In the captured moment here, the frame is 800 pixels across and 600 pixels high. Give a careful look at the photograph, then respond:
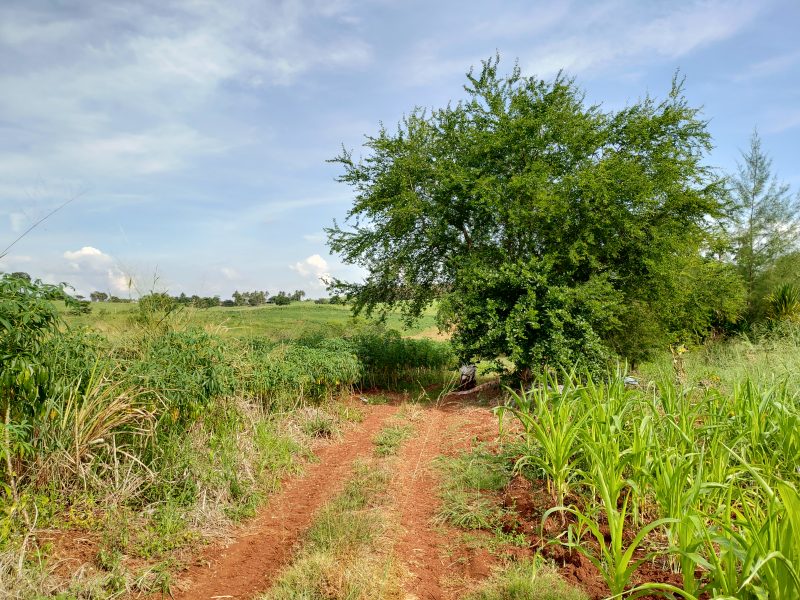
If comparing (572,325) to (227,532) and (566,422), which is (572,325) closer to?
(566,422)

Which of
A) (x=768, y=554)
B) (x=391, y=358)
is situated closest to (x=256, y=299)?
(x=391, y=358)

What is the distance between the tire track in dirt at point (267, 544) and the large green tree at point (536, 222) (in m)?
5.39

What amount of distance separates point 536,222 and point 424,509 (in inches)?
321

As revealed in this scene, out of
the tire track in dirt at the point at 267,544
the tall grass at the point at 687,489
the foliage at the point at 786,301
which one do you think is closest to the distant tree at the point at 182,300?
the tire track in dirt at the point at 267,544

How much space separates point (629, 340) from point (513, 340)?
5229 mm

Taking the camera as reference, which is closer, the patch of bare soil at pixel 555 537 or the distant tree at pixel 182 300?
the patch of bare soil at pixel 555 537

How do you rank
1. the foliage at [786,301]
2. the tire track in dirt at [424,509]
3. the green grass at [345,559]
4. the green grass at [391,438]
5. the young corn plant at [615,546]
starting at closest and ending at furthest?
the young corn plant at [615,546], the green grass at [345,559], the tire track in dirt at [424,509], the green grass at [391,438], the foliage at [786,301]

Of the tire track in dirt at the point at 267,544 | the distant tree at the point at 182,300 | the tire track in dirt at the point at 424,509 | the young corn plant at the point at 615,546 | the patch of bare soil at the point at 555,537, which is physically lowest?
the tire track in dirt at the point at 267,544

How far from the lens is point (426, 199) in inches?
533

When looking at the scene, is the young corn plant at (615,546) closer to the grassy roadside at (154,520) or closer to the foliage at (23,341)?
the grassy roadside at (154,520)

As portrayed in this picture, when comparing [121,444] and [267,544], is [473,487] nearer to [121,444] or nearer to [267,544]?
[267,544]

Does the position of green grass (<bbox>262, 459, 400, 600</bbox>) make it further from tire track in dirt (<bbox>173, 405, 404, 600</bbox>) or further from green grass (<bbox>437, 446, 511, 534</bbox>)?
green grass (<bbox>437, 446, 511, 534</bbox>)

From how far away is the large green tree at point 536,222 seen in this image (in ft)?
36.1

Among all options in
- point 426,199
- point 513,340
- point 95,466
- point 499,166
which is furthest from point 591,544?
point 426,199
